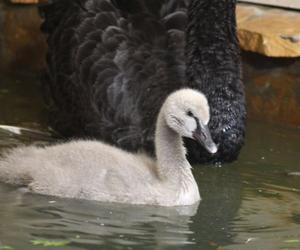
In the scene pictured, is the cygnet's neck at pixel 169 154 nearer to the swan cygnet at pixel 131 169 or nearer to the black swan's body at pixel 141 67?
the swan cygnet at pixel 131 169

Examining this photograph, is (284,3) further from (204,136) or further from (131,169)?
(131,169)

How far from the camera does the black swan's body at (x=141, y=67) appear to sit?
208 inches

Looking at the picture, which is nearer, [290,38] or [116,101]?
[116,101]

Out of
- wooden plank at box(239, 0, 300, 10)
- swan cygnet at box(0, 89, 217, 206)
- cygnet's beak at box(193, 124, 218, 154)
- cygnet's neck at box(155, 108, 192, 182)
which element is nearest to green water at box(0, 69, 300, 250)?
swan cygnet at box(0, 89, 217, 206)

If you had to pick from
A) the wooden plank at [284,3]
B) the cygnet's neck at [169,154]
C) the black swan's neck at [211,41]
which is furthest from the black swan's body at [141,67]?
the wooden plank at [284,3]

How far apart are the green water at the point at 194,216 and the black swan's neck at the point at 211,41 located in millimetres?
431

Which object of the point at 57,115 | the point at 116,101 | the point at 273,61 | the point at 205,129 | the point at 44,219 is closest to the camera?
the point at 44,219

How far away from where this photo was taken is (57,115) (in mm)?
5672

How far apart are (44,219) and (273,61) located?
2.12 m

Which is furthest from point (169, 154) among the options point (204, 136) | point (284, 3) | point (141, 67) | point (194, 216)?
point (284, 3)

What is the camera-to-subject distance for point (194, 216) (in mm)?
4527

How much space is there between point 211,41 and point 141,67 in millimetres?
372

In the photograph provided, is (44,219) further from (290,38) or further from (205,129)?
(290,38)

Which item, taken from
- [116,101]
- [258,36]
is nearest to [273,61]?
[258,36]
